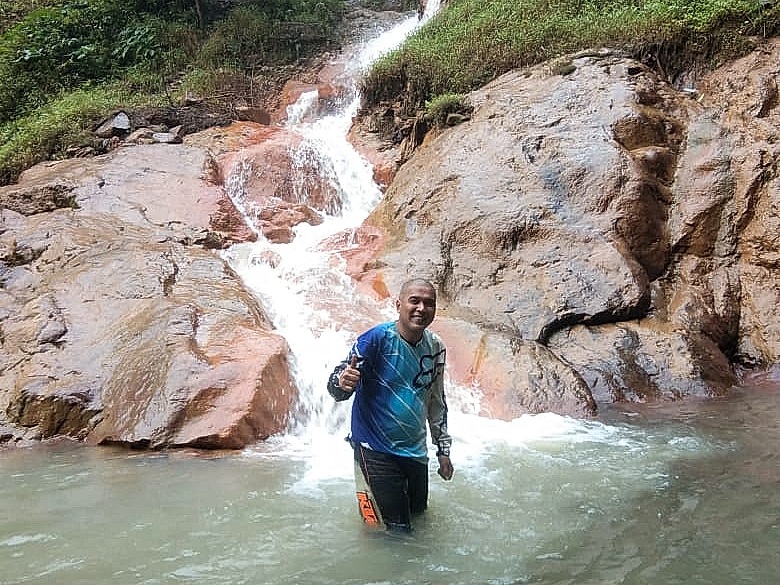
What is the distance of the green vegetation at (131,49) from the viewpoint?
14.8 m

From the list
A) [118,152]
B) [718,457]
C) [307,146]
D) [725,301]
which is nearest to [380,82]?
[307,146]

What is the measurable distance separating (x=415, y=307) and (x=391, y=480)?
0.88 meters

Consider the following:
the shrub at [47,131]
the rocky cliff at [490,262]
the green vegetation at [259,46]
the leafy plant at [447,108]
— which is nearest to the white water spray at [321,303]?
the rocky cliff at [490,262]

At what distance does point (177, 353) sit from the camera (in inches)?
245

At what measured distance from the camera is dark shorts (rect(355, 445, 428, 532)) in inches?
135

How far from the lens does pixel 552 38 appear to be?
11.8m

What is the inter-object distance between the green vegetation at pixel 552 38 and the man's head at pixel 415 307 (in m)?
9.27

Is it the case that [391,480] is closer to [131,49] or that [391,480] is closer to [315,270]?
[315,270]

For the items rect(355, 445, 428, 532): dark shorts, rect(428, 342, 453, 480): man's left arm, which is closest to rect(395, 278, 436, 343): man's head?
rect(428, 342, 453, 480): man's left arm

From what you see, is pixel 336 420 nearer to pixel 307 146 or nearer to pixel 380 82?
pixel 307 146

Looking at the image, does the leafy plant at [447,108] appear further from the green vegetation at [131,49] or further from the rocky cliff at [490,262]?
→ the green vegetation at [131,49]

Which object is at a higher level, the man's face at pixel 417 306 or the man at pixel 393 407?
the man's face at pixel 417 306

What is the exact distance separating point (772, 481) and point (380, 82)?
433 inches

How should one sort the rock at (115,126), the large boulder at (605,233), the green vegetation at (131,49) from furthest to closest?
the green vegetation at (131,49), the rock at (115,126), the large boulder at (605,233)
